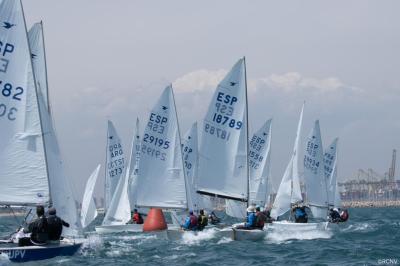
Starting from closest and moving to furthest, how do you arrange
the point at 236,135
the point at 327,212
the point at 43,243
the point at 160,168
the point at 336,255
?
the point at 43,243, the point at 336,255, the point at 236,135, the point at 160,168, the point at 327,212

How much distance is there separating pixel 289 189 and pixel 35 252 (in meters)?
23.0

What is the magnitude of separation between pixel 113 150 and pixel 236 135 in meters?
13.3

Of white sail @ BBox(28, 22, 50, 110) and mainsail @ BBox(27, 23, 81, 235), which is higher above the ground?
white sail @ BBox(28, 22, 50, 110)

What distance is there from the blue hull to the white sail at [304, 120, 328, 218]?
23008mm

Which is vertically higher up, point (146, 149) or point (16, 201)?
point (146, 149)

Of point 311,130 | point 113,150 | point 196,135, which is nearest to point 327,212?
point 311,130

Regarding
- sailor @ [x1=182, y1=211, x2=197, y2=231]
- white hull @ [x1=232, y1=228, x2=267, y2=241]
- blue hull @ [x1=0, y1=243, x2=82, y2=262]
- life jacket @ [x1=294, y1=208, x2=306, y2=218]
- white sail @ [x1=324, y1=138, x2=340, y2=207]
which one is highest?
white sail @ [x1=324, y1=138, x2=340, y2=207]

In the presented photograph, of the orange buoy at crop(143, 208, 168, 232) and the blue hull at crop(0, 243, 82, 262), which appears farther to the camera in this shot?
the orange buoy at crop(143, 208, 168, 232)

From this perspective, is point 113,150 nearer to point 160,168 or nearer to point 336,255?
point 160,168

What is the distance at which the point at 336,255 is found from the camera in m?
23.4

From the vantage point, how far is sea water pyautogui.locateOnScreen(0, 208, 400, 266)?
2180 cm

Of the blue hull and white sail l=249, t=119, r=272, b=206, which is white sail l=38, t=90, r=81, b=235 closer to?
the blue hull

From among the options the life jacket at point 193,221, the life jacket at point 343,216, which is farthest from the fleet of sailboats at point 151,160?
the life jacket at point 193,221

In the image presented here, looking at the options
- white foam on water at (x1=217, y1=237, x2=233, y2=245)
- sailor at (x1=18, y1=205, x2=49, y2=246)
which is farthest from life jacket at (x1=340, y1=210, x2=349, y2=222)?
sailor at (x1=18, y1=205, x2=49, y2=246)
